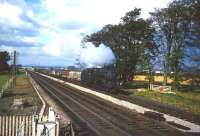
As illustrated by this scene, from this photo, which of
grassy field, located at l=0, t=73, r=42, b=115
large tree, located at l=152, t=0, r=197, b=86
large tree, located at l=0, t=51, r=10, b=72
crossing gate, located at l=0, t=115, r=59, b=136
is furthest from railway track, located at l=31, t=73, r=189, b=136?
large tree, located at l=0, t=51, r=10, b=72

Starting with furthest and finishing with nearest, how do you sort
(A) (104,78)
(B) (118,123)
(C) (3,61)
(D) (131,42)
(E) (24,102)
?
1. (C) (3,61)
2. (D) (131,42)
3. (A) (104,78)
4. (E) (24,102)
5. (B) (118,123)

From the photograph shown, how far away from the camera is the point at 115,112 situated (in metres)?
33.4

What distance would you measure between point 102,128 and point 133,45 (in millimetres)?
52410

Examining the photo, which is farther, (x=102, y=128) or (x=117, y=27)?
(x=117, y=27)

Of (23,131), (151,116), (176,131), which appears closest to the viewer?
(23,131)

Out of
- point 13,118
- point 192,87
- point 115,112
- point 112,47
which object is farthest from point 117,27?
point 13,118

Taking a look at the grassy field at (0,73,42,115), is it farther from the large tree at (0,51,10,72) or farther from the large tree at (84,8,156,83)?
the large tree at (0,51,10,72)

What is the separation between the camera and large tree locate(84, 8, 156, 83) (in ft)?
241

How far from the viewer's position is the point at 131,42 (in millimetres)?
76688

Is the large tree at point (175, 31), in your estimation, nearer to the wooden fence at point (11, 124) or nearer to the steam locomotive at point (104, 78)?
the steam locomotive at point (104, 78)

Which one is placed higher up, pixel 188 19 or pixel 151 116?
pixel 188 19

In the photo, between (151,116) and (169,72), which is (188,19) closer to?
(169,72)

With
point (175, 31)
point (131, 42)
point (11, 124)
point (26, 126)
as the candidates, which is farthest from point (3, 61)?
point (26, 126)

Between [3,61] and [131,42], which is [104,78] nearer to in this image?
[131,42]
